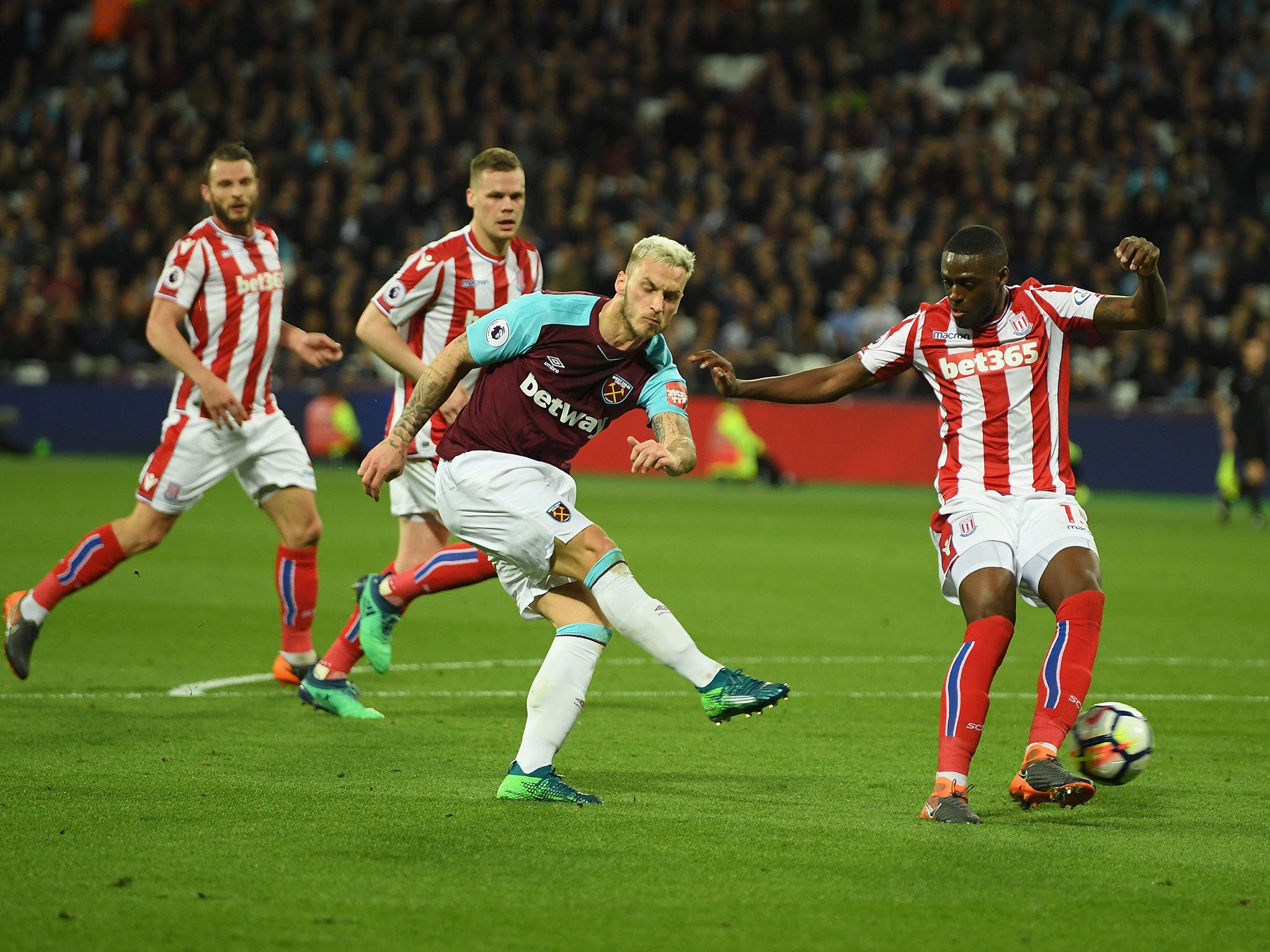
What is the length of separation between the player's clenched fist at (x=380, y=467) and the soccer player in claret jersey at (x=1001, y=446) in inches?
44.8

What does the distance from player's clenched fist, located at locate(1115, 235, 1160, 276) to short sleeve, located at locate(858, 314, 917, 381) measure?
84cm

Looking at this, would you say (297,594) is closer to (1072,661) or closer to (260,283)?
(260,283)

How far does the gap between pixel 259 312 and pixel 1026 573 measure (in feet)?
13.5

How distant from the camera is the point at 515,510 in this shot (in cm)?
570

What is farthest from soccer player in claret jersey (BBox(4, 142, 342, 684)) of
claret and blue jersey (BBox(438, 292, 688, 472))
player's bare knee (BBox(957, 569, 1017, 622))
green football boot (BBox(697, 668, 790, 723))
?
player's bare knee (BBox(957, 569, 1017, 622))

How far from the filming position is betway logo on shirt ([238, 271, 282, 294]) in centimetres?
813

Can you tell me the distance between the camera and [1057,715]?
18.4 ft

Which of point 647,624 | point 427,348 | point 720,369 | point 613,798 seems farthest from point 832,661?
point 647,624

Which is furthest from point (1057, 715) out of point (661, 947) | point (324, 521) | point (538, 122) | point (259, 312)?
point (538, 122)

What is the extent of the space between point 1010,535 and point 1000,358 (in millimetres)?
644

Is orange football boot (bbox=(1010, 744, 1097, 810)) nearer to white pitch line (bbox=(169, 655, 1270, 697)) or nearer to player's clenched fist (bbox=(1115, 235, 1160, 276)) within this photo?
player's clenched fist (bbox=(1115, 235, 1160, 276))

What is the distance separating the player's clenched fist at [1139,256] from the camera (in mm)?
5547

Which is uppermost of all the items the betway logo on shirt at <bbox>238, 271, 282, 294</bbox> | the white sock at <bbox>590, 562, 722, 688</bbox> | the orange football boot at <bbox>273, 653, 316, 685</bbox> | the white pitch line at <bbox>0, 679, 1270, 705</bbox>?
the betway logo on shirt at <bbox>238, 271, 282, 294</bbox>

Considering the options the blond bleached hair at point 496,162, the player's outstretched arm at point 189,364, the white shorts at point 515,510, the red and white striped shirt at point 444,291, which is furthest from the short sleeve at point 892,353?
the player's outstretched arm at point 189,364
